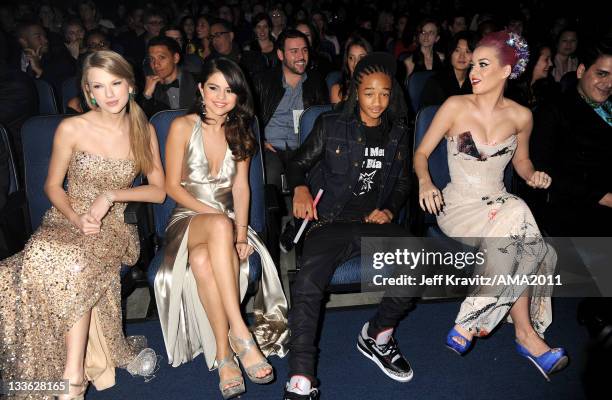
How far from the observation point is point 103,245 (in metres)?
2.26

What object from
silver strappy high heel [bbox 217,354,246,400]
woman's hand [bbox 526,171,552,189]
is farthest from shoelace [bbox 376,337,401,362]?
woman's hand [bbox 526,171,552,189]

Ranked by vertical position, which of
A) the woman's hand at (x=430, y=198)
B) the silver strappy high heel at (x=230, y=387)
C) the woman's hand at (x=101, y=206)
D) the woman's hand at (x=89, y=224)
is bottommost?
the silver strappy high heel at (x=230, y=387)

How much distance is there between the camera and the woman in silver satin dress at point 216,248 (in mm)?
2209

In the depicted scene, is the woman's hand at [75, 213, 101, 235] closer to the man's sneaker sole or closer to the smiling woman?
the man's sneaker sole

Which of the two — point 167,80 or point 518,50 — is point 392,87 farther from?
point 167,80

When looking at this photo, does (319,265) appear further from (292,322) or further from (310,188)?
(310,188)

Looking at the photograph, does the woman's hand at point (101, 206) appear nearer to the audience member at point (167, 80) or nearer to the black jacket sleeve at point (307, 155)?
the black jacket sleeve at point (307, 155)

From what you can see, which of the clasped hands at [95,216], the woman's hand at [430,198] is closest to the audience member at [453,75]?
the woman's hand at [430,198]

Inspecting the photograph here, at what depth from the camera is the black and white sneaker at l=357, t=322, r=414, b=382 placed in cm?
235

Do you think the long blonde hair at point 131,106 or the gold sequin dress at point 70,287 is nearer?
the gold sequin dress at point 70,287

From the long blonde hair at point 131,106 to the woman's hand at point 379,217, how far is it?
3.67 feet

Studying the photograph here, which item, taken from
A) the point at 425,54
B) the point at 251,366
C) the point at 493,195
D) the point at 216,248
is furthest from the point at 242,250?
the point at 425,54

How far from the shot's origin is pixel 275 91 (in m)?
3.78

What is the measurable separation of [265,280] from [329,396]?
627 millimetres
